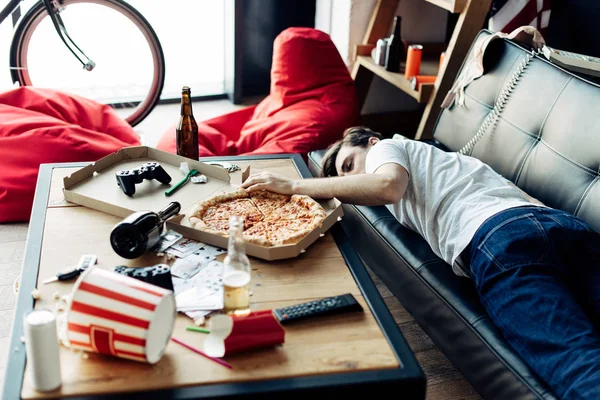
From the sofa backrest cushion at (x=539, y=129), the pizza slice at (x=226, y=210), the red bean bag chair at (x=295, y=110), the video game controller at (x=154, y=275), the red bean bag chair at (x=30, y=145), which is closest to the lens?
the video game controller at (x=154, y=275)

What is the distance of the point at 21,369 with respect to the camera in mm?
1146

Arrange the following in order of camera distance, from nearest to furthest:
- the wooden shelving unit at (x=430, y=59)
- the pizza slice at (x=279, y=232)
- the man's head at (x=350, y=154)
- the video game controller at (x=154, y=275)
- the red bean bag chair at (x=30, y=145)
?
the video game controller at (x=154, y=275), the pizza slice at (x=279, y=232), the man's head at (x=350, y=154), the red bean bag chair at (x=30, y=145), the wooden shelving unit at (x=430, y=59)

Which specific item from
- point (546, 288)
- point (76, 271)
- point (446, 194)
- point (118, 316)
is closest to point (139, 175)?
point (76, 271)

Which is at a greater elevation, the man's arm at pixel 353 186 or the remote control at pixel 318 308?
the man's arm at pixel 353 186

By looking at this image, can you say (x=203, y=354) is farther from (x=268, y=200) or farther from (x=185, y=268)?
(x=268, y=200)

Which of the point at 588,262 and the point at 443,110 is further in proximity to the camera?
the point at 443,110

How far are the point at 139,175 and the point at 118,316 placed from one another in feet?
2.40

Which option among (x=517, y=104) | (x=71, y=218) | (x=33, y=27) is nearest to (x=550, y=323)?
(x=517, y=104)

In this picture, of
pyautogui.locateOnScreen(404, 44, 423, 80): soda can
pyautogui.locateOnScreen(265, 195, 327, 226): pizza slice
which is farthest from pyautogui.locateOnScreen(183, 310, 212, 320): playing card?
pyautogui.locateOnScreen(404, 44, 423, 80): soda can

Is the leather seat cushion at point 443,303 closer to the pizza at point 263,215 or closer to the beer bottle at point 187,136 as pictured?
the pizza at point 263,215

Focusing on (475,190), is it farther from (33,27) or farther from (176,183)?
(33,27)

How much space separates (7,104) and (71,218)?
4.26ft

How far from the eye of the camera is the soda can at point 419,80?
284 cm

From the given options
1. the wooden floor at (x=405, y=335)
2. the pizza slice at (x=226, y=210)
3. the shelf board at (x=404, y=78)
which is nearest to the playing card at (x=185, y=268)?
the pizza slice at (x=226, y=210)
